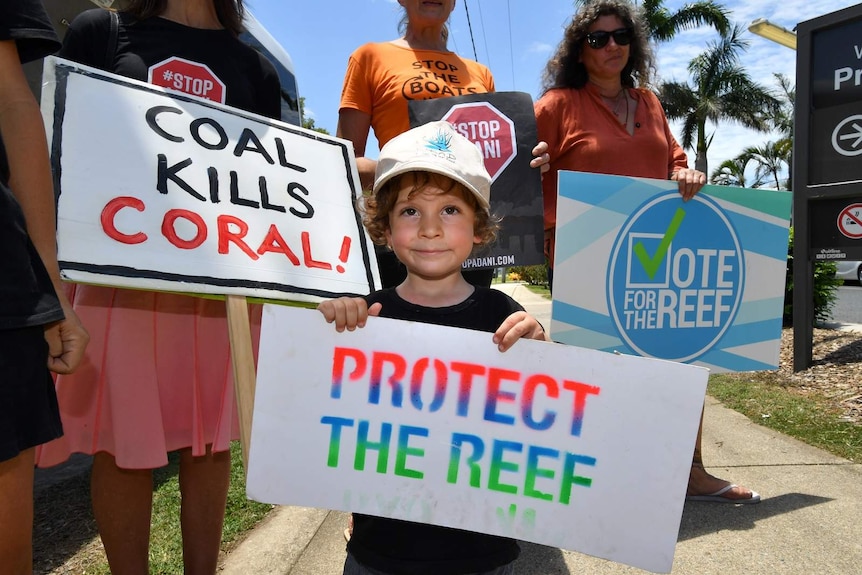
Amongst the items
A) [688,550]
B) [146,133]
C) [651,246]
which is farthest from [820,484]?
[146,133]

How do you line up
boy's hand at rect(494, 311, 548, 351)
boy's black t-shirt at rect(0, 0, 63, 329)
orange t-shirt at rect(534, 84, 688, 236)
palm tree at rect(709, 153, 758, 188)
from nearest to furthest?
1. boy's black t-shirt at rect(0, 0, 63, 329)
2. boy's hand at rect(494, 311, 548, 351)
3. orange t-shirt at rect(534, 84, 688, 236)
4. palm tree at rect(709, 153, 758, 188)

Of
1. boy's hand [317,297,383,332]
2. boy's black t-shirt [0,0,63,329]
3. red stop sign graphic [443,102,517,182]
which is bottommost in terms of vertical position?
boy's hand [317,297,383,332]

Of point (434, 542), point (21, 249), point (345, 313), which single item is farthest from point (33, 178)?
point (434, 542)

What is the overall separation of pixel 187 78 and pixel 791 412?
393 centimetres

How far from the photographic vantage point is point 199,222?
1532 mm

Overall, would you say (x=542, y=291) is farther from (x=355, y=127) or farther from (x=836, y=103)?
(x=355, y=127)

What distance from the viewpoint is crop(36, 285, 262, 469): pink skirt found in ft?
5.53

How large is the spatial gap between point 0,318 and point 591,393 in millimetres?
1155

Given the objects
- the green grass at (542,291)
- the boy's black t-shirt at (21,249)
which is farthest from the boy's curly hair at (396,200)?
the green grass at (542,291)

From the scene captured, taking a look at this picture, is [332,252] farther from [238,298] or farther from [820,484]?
[820,484]

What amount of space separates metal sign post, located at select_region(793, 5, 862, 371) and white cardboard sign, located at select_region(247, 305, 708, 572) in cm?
443

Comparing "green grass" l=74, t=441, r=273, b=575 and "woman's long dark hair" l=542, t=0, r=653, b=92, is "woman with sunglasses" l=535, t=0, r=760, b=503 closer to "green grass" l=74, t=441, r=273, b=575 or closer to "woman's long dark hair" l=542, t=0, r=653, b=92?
"woman's long dark hair" l=542, t=0, r=653, b=92

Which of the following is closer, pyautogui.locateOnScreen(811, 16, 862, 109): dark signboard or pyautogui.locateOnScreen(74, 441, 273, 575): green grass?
pyautogui.locateOnScreen(74, 441, 273, 575): green grass

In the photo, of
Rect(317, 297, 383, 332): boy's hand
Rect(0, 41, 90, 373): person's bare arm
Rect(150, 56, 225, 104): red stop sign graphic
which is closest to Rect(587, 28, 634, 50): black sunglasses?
Rect(150, 56, 225, 104): red stop sign graphic
